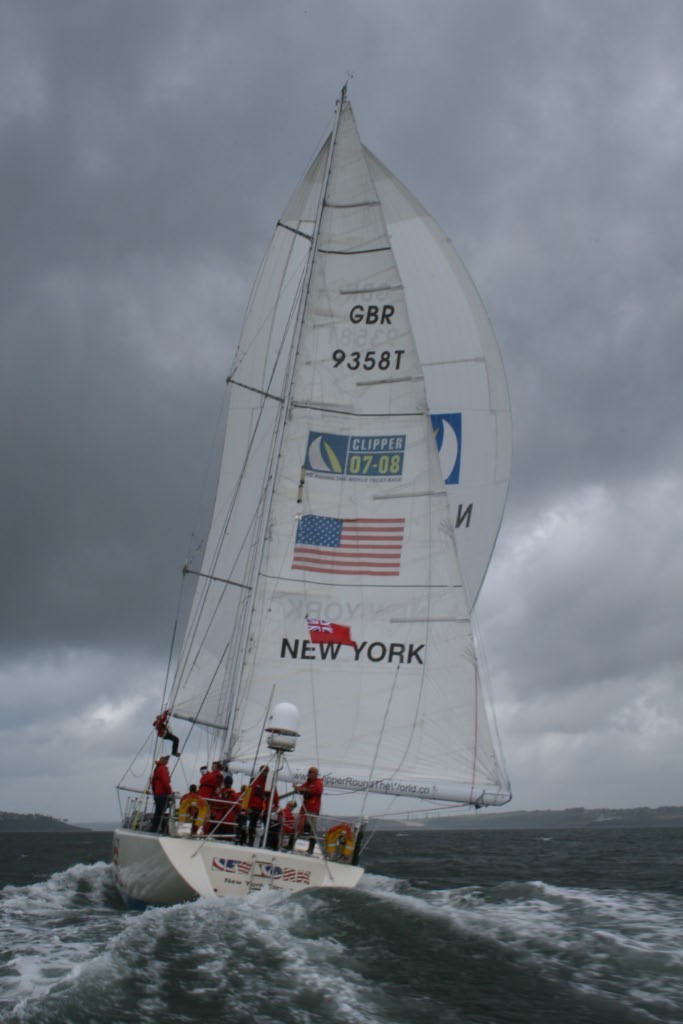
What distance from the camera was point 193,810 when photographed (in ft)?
38.8

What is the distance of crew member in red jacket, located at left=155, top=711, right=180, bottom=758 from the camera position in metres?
14.6

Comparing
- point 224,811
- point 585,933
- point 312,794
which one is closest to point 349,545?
point 312,794

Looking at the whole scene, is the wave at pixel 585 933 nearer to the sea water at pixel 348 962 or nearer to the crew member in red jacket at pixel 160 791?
the sea water at pixel 348 962

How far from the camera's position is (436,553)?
45.2 ft

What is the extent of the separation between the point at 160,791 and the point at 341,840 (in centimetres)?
291

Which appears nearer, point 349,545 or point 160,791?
point 160,791

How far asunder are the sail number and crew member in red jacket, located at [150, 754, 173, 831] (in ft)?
21.9

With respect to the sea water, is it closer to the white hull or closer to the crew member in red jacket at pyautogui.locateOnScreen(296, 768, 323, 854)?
the white hull

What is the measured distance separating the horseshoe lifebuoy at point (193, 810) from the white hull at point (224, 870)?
1.82ft

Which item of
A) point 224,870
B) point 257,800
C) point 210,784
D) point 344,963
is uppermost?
point 210,784

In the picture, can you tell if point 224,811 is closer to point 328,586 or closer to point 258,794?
point 258,794

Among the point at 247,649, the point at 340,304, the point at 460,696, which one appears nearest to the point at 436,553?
the point at 460,696

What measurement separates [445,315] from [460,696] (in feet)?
30.7

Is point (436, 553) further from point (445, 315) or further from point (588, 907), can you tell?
point (445, 315)
